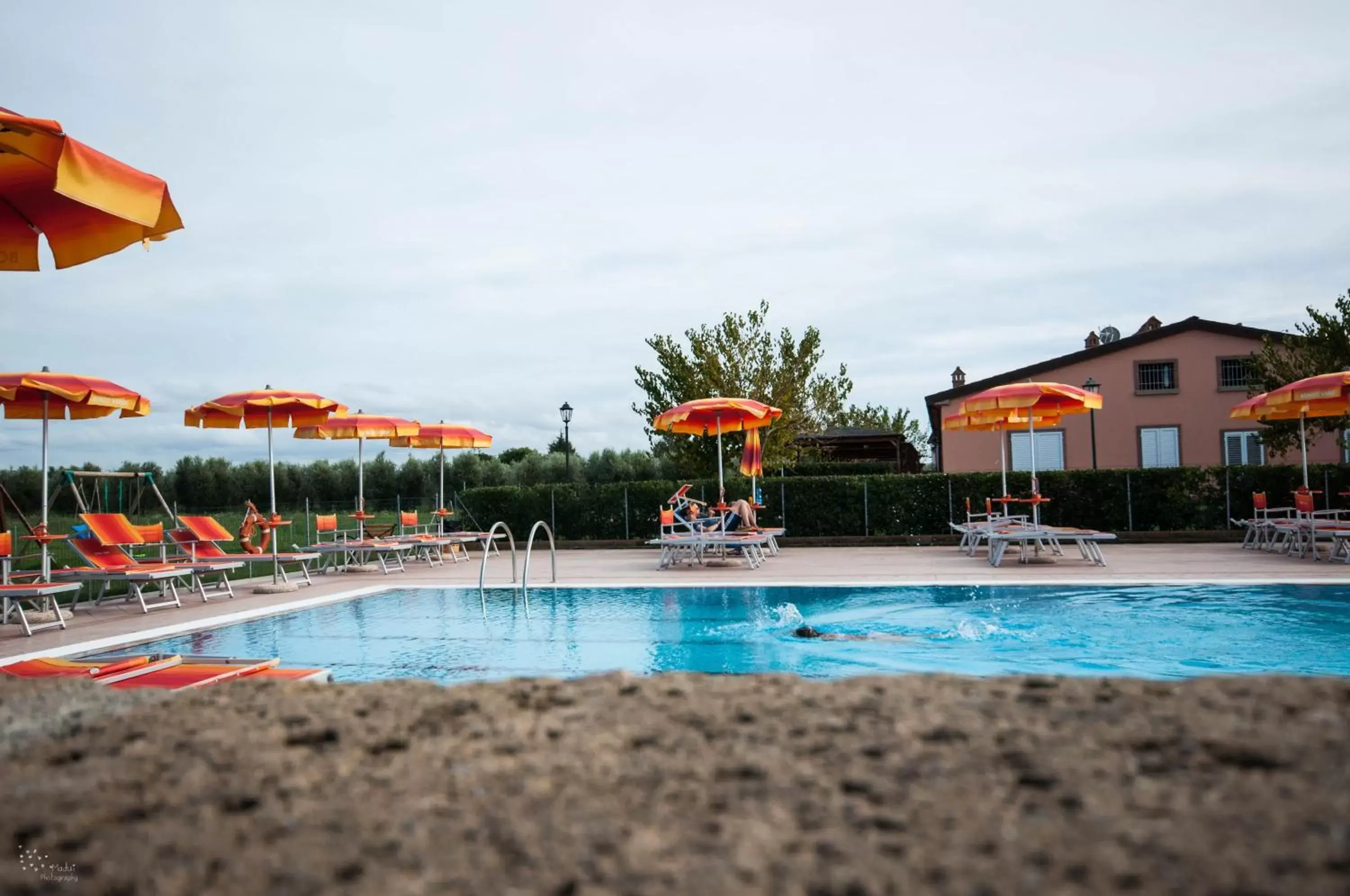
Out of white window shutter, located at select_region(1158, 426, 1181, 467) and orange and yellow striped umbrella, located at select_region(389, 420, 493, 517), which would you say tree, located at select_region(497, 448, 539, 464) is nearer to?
orange and yellow striped umbrella, located at select_region(389, 420, 493, 517)

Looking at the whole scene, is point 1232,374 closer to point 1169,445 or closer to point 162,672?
point 1169,445

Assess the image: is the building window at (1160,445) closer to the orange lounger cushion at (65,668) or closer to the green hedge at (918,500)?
the green hedge at (918,500)

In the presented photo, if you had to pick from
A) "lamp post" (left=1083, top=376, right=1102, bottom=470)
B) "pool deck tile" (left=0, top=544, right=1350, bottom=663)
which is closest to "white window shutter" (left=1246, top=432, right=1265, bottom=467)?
"lamp post" (left=1083, top=376, right=1102, bottom=470)

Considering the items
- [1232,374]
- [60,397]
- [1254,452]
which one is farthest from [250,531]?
[1232,374]

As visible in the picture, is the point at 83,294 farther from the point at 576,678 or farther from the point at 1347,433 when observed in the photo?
the point at 1347,433

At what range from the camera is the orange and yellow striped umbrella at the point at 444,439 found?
17.5 metres

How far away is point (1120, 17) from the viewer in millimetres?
11820

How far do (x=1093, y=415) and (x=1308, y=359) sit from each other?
5993 mm

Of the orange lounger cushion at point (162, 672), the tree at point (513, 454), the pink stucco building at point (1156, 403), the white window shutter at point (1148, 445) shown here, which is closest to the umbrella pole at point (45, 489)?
the orange lounger cushion at point (162, 672)

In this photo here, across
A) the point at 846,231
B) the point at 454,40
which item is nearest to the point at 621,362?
the point at 846,231

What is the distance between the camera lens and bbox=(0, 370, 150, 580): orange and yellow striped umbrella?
943 centimetres

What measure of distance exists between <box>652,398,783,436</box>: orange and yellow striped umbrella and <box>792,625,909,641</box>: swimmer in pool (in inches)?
257

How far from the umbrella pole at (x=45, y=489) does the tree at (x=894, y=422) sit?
51.7 metres

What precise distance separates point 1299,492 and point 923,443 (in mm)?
50779
